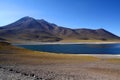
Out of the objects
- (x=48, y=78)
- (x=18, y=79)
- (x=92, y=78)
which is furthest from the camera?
(x=92, y=78)

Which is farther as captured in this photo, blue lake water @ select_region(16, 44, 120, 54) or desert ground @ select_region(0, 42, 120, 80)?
blue lake water @ select_region(16, 44, 120, 54)

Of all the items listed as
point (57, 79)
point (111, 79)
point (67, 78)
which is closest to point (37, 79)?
point (57, 79)

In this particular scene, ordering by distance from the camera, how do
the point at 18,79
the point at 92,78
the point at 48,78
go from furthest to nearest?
1. the point at 92,78
2. the point at 48,78
3. the point at 18,79

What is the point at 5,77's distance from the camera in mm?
16266

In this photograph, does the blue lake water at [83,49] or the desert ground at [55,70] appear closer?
the desert ground at [55,70]

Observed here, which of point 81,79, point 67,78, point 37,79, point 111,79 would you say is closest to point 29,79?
point 37,79

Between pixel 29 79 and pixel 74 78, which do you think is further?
pixel 74 78

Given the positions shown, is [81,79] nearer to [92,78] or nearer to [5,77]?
[92,78]

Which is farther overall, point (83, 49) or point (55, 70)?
point (83, 49)

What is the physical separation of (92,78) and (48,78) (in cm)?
407

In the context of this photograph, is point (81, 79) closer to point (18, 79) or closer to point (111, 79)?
point (111, 79)

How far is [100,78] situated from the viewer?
18.4 m

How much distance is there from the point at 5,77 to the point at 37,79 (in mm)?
2617

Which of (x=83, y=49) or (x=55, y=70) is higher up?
(x=83, y=49)
